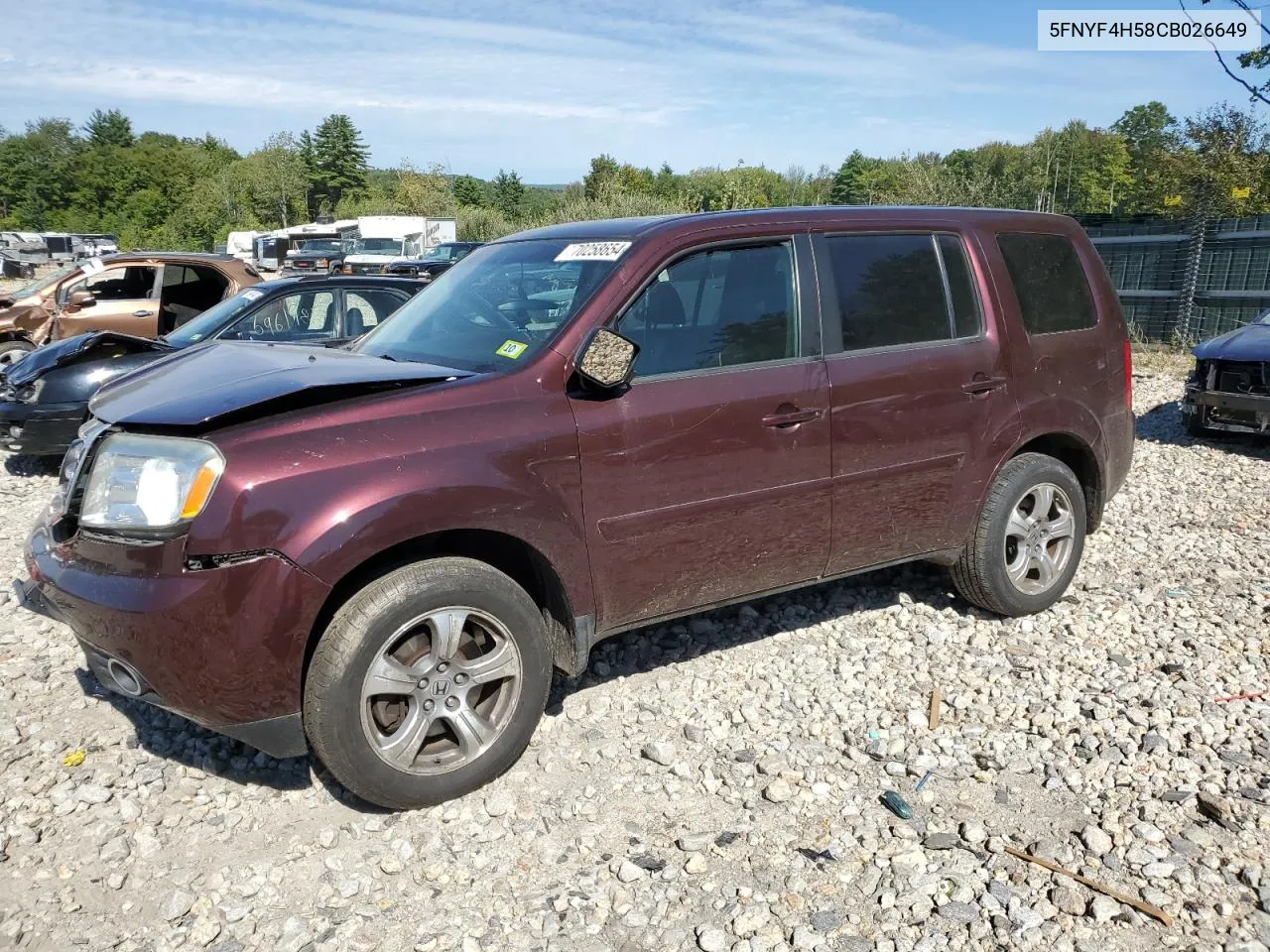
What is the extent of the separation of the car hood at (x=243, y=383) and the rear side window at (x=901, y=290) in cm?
174

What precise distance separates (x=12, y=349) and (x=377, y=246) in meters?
24.7

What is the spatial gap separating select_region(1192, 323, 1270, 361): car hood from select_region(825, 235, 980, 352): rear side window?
18.7 ft

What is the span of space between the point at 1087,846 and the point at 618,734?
1.70 metres

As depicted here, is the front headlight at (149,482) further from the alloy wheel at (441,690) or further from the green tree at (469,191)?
the green tree at (469,191)

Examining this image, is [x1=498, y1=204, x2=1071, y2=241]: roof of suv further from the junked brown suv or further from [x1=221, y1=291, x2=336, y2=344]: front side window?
the junked brown suv

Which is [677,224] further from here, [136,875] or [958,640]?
[136,875]

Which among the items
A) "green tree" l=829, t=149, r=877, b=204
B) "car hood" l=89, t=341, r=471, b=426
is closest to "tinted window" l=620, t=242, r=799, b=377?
"car hood" l=89, t=341, r=471, b=426

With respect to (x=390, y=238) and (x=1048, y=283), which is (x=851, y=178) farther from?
(x=1048, y=283)

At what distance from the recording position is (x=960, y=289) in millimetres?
4516

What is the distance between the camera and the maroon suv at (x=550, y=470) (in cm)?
294

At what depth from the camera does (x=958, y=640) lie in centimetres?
469

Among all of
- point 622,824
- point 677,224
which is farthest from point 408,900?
point 677,224

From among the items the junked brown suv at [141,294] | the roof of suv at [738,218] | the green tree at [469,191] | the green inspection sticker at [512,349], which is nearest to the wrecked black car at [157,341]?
the junked brown suv at [141,294]

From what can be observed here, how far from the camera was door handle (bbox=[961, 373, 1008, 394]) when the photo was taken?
439 centimetres
